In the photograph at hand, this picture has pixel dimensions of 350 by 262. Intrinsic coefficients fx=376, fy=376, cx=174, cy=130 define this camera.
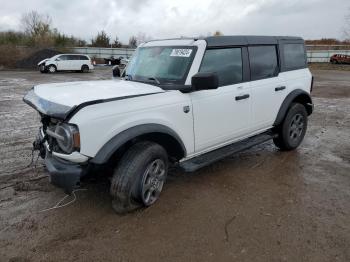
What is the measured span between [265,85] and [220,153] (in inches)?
52.2

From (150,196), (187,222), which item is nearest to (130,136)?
(150,196)

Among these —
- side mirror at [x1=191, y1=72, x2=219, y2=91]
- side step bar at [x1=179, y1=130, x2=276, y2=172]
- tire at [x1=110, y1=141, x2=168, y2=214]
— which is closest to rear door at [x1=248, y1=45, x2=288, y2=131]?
side step bar at [x1=179, y1=130, x2=276, y2=172]

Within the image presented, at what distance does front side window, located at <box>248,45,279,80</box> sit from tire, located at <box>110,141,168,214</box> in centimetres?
206

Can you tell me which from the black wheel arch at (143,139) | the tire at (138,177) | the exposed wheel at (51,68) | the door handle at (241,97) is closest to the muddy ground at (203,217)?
the tire at (138,177)

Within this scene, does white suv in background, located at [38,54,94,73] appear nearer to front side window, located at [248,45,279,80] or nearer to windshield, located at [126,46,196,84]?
windshield, located at [126,46,196,84]

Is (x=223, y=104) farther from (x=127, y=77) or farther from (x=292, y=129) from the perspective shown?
(x=292, y=129)

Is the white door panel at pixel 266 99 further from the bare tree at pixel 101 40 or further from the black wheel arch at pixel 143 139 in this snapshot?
the bare tree at pixel 101 40

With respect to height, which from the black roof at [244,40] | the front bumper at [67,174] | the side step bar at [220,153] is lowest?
the side step bar at [220,153]

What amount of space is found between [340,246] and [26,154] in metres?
4.83

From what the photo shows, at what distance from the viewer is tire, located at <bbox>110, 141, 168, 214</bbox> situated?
3.85 metres

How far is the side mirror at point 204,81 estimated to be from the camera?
414 cm

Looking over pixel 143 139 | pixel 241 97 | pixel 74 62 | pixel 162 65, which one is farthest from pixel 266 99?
pixel 74 62

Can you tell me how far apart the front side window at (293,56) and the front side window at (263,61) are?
30 cm

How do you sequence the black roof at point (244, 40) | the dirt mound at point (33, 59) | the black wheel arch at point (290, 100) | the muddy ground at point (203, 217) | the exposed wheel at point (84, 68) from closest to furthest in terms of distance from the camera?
the muddy ground at point (203, 217) < the black roof at point (244, 40) < the black wheel arch at point (290, 100) < the exposed wheel at point (84, 68) < the dirt mound at point (33, 59)
